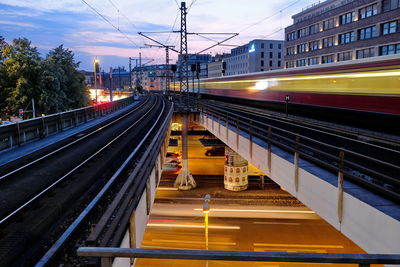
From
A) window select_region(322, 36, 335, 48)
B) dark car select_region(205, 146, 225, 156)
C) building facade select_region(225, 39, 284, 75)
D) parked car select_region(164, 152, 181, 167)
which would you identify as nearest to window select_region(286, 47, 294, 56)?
window select_region(322, 36, 335, 48)

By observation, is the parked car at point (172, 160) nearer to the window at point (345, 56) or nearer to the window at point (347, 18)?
the window at point (345, 56)

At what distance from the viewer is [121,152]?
13445mm

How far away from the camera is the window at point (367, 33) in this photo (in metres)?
42.1

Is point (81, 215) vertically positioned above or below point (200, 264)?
above

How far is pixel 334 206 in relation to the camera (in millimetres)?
6359

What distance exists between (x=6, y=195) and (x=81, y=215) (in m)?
2.88

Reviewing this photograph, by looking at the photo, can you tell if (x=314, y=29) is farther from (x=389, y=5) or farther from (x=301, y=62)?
(x=389, y=5)

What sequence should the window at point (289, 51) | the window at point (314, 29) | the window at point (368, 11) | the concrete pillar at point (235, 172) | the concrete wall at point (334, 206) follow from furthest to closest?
the window at point (289, 51), the window at point (314, 29), the window at point (368, 11), the concrete pillar at point (235, 172), the concrete wall at point (334, 206)

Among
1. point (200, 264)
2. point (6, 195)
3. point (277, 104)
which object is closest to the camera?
point (6, 195)

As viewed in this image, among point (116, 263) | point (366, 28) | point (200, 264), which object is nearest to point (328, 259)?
point (116, 263)

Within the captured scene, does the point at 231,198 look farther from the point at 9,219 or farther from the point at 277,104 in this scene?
the point at 9,219

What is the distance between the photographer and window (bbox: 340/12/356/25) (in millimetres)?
46125

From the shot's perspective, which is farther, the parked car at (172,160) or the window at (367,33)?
the window at (367,33)

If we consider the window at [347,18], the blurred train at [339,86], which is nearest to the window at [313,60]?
the window at [347,18]
